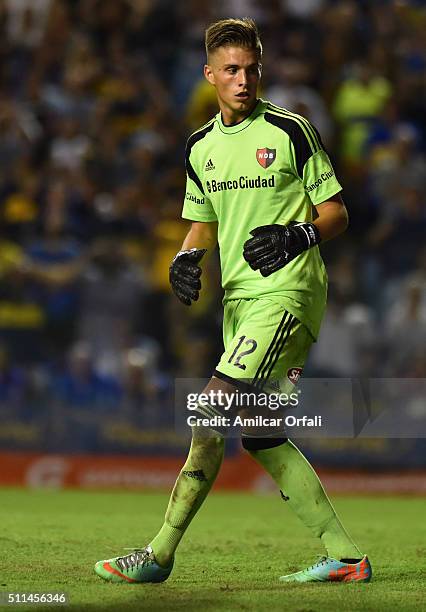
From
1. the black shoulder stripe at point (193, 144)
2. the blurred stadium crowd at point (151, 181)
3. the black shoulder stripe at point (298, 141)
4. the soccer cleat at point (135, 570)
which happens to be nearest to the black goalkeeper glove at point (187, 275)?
the black shoulder stripe at point (193, 144)

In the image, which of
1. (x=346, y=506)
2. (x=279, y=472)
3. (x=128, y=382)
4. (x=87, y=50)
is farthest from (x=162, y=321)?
(x=279, y=472)

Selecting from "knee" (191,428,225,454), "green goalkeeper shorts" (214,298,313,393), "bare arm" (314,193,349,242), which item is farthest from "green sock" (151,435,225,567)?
"bare arm" (314,193,349,242)

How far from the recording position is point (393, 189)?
1300 cm

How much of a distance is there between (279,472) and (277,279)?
89 cm

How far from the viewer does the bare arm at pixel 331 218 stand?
536 centimetres

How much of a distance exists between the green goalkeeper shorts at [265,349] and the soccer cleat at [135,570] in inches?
35.8

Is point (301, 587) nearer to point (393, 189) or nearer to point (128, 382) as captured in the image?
point (128, 382)

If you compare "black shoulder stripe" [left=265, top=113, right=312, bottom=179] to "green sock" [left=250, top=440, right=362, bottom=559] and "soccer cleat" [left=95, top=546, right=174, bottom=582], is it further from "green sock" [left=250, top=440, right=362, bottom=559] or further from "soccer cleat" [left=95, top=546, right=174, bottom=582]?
"soccer cleat" [left=95, top=546, right=174, bottom=582]

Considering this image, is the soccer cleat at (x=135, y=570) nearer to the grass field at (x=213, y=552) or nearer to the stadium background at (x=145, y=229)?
the grass field at (x=213, y=552)

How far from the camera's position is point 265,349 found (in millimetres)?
5332

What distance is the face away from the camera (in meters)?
5.46

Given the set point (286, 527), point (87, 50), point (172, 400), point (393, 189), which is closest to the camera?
point (286, 527)

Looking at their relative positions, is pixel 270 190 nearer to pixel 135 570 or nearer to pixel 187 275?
pixel 187 275

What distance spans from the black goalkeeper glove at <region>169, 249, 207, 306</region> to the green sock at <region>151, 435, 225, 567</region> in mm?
686
